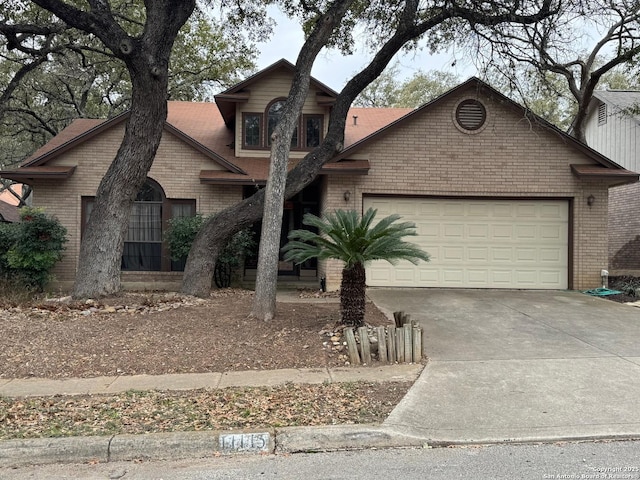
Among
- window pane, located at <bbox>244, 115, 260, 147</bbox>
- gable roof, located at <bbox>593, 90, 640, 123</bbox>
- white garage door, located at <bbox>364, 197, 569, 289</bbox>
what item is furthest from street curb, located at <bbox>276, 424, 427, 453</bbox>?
gable roof, located at <bbox>593, 90, 640, 123</bbox>

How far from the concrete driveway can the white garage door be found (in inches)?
87.0

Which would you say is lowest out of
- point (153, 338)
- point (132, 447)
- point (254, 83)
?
point (132, 447)

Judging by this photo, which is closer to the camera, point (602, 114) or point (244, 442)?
point (244, 442)

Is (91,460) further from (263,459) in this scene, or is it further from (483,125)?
(483,125)

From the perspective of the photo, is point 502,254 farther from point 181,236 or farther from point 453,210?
point 181,236

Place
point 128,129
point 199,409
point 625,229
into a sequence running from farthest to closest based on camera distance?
point 625,229, point 128,129, point 199,409

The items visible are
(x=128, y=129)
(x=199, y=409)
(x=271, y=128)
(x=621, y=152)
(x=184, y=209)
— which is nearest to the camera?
(x=199, y=409)

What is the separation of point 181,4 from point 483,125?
7.70 metres

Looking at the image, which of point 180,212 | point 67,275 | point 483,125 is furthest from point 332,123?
point 67,275

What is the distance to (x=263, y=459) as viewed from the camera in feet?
13.4

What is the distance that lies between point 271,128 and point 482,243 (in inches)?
280

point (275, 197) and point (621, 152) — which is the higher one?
point (621, 152)

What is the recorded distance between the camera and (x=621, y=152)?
59.9 feet

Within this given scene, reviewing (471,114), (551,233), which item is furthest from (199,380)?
(551,233)
